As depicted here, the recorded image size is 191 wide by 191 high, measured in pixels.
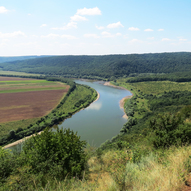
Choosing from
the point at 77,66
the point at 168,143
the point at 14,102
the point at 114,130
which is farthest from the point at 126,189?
the point at 77,66

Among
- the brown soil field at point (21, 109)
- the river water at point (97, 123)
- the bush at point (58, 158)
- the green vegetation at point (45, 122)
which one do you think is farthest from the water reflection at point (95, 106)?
the bush at point (58, 158)

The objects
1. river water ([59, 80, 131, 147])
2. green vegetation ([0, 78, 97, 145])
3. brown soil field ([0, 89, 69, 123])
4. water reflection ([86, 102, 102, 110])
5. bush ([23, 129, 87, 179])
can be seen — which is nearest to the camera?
bush ([23, 129, 87, 179])

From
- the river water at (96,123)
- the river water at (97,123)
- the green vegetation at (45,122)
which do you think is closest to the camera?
the green vegetation at (45,122)

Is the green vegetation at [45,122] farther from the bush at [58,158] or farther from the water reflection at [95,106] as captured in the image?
the bush at [58,158]

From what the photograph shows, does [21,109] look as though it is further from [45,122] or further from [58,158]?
[58,158]

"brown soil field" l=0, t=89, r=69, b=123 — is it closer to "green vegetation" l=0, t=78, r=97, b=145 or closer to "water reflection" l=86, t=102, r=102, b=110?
"green vegetation" l=0, t=78, r=97, b=145

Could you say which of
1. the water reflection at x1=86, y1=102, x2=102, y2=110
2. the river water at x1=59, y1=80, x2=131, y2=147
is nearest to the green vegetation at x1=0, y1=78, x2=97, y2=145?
the water reflection at x1=86, y1=102, x2=102, y2=110

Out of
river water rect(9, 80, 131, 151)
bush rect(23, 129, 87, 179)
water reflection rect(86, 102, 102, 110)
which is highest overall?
bush rect(23, 129, 87, 179)

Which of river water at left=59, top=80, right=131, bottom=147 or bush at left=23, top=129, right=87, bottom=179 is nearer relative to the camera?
bush at left=23, top=129, right=87, bottom=179
